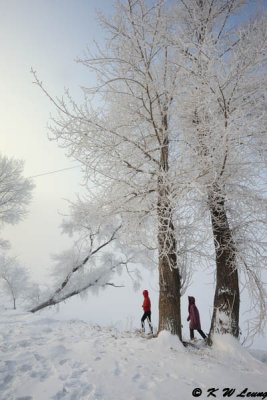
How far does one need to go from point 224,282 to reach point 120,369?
10.7 ft

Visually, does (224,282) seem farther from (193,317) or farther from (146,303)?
(146,303)

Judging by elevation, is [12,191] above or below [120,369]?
above

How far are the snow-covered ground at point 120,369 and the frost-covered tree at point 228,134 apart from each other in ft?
4.26

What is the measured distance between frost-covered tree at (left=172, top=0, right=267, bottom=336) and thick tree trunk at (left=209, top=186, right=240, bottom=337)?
0.02m

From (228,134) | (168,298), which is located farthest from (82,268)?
(228,134)

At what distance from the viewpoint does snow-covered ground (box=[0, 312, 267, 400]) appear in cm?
311

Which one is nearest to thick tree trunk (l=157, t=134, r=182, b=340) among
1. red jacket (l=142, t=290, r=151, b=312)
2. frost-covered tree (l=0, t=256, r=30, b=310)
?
A: red jacket (l=142, t=290, r=151, b=312)

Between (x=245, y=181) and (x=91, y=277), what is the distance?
11.8m

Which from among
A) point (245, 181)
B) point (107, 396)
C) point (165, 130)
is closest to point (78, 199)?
point (165, 130)

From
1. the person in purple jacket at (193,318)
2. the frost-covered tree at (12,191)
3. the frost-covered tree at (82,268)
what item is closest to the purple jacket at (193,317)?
the person in purple jacket at (193,318)

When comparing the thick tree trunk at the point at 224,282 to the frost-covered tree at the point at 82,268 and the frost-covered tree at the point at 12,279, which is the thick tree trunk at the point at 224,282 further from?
the frost-covered tree at the point at 12,279

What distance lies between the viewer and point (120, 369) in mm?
3803

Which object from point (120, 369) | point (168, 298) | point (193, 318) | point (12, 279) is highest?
point (168, 298)

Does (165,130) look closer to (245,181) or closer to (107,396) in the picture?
(245,181)
